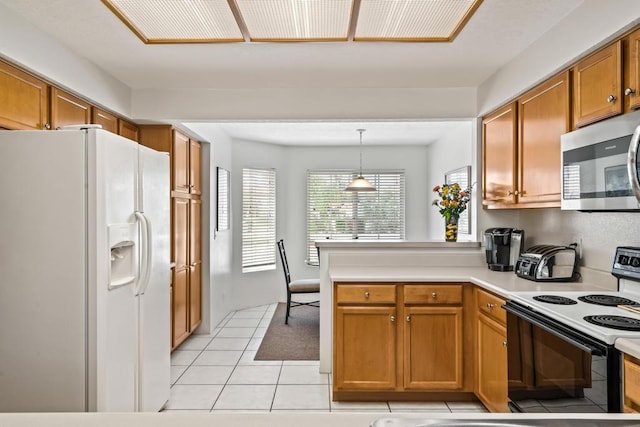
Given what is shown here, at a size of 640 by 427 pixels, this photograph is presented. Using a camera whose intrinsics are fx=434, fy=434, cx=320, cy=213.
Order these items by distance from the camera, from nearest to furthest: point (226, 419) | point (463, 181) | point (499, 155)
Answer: point (226, 419) → point (499, 155) → point (463, 181)

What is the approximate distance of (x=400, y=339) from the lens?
116 inches

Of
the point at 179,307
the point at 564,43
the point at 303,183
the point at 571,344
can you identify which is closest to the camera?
the point at 571,344

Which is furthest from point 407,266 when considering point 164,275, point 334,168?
point 334,168

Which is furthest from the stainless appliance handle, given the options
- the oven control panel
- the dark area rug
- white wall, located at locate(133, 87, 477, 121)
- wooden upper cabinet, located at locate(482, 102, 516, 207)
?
the dark area rug

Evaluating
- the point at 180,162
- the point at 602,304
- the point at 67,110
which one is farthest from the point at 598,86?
the point at 180,162

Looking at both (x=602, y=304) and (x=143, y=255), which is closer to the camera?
(x=602, y=304)

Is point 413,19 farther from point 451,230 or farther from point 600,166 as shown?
point 451,230

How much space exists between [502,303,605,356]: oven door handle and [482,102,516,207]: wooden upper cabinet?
3.35 ft

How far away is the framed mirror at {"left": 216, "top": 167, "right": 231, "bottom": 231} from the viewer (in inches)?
199

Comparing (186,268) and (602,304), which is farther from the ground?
(602,304)

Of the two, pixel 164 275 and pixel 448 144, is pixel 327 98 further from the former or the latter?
pixel 448 144

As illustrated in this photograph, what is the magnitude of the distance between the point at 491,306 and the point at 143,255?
205 cm

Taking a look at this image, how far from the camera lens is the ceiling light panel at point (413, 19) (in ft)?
6.91

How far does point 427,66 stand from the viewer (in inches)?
120
